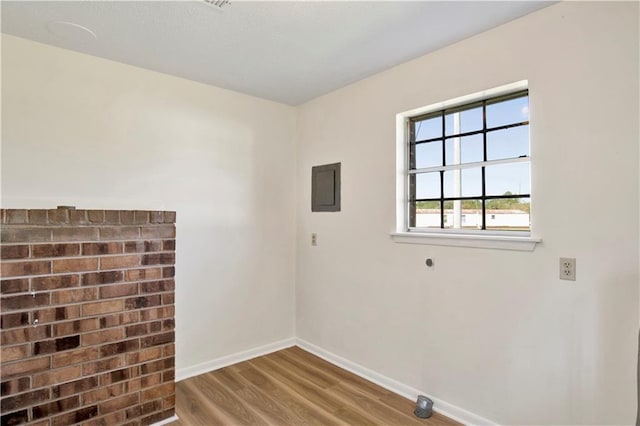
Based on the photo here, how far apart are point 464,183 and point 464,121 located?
1.42 feet

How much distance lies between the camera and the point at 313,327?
338 cm

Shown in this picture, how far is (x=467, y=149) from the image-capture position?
94.0 inches

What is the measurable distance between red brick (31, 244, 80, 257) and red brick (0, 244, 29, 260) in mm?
29

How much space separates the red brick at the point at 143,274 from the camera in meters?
2.13

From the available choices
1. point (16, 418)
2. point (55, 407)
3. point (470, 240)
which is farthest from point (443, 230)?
point (16, 418)

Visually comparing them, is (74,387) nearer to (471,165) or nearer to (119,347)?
(119,347)

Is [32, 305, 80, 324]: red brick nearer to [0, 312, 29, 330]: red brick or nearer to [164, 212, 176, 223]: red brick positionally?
[0, 312, 29, 330]: red brick

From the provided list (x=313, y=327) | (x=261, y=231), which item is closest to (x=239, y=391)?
(x=313, y=327)

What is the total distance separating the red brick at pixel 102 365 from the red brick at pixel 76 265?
0.54 metres

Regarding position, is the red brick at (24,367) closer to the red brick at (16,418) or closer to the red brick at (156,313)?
the red brick at (16,418)

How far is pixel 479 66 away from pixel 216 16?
1.61m

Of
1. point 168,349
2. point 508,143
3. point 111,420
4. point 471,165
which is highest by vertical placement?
point 508,143

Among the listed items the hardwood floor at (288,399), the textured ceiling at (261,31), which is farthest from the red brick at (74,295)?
the textured ceiling at (261,31)

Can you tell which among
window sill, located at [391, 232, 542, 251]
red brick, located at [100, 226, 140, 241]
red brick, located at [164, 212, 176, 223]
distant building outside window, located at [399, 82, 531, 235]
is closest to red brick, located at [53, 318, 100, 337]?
red brick, located at [100, 226, 140, 241]
